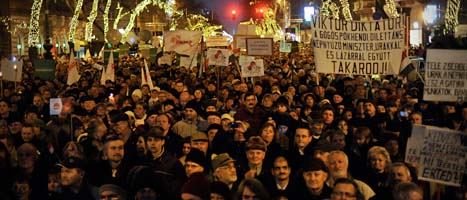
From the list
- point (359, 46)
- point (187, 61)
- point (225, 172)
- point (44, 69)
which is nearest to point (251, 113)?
point (359, 46)

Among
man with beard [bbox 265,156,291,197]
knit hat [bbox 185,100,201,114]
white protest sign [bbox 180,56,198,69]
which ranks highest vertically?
white protest sign [bbox 180,56,198,69]

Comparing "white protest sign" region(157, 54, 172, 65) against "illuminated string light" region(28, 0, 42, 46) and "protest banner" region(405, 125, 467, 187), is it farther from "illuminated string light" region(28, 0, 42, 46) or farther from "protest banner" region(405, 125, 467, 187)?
"protest banner" region(405, 125, 467, 187)

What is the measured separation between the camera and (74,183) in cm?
682

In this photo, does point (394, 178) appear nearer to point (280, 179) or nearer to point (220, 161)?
point (280, 179)

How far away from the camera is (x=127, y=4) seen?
212 ft

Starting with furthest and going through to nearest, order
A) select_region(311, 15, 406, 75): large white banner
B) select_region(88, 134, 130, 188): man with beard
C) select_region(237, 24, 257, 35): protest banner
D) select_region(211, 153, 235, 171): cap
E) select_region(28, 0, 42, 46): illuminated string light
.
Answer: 1. select_region(28, 0, 42, 46): illuminated string light
2. select_region(237, 24, 257, 35): protest banner
3. select_region(311, 15, 406, 75): large white banner
4. select_region(88, 134, 130, 188): man with beard
5. select_region(211, 153, 235, 171): cap

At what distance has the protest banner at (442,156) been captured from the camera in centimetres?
661

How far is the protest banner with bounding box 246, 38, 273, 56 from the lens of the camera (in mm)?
18922

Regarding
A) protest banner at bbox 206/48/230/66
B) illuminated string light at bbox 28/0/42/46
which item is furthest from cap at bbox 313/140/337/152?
illuminated string light at bbox 28/0/42/46

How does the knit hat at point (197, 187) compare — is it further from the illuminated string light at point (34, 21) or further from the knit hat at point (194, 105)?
the illuminated string light at point (34, 21)

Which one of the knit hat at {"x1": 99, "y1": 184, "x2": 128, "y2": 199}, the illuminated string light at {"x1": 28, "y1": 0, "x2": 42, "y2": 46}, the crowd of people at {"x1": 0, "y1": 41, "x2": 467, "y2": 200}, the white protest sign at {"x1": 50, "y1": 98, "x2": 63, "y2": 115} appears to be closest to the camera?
the knit hat at {"x1": 99, "y1": 184, "x2": 128, "y2": 199}

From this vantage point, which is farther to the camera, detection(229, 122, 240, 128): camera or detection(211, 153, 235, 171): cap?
detection(229, 122, 240, 128): camera

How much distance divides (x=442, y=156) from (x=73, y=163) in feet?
11.1

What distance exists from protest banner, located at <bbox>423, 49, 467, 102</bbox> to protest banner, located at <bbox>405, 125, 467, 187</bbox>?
46.4 inches
